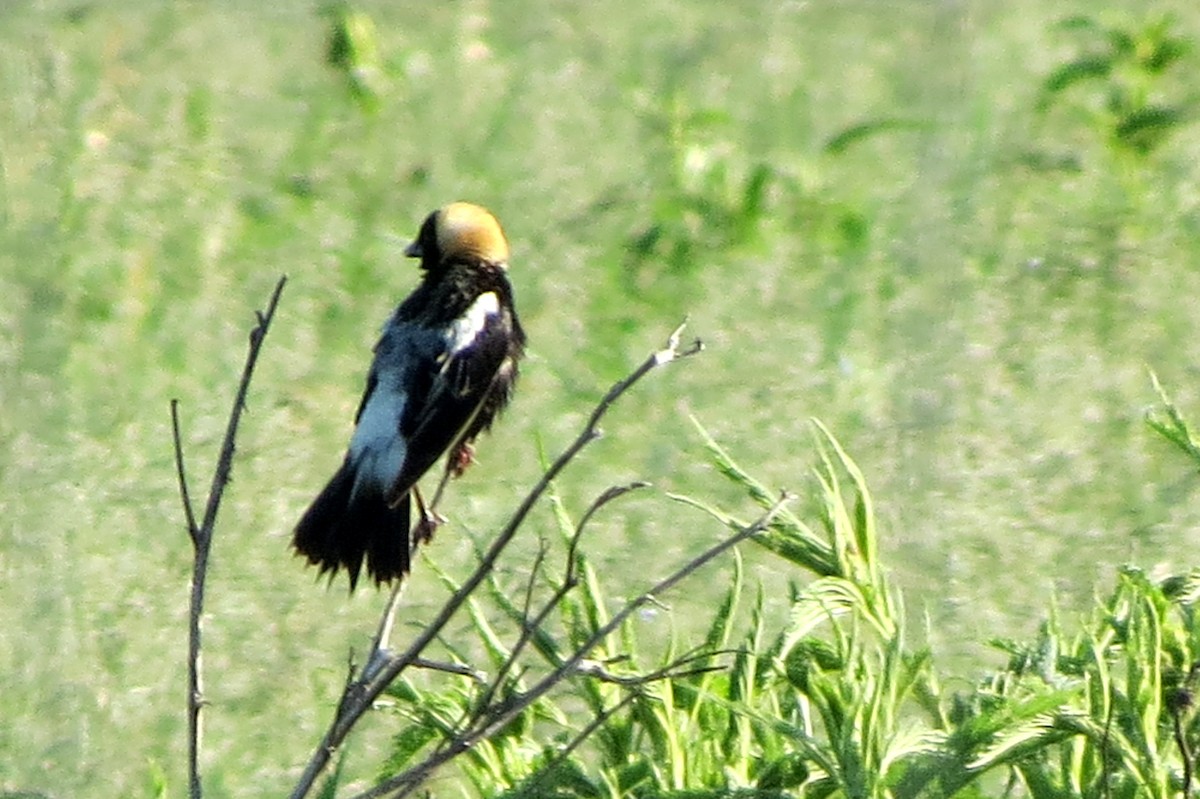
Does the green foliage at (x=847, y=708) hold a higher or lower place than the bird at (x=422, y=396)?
lower

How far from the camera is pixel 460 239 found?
349cm

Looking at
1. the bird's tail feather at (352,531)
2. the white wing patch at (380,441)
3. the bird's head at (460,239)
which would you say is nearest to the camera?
the bird's tail feather at (352,531)

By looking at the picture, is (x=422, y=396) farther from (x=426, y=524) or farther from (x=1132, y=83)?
(x=1132, y=83)

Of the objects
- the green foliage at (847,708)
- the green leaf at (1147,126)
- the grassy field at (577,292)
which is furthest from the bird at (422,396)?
the green leaf at (1147,126)

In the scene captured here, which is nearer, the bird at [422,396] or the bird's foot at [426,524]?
the bird's foot at [426,524]

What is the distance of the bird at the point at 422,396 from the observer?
2.94m

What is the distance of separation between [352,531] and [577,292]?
2379 millimetres

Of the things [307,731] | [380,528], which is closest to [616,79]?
[307,731]

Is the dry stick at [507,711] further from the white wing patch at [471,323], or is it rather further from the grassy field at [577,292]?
the grassy field at [577,292]

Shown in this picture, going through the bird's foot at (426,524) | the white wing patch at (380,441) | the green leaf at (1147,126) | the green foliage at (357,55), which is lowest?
the bird's foot at (426,524)

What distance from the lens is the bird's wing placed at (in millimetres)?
3113

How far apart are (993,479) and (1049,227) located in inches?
46.7

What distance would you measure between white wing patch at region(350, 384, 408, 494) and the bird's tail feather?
4 cm

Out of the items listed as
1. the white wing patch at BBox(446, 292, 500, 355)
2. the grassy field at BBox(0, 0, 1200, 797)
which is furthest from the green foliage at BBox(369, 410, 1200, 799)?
the grassy field at BBox(0, 0, 1200, 797)
